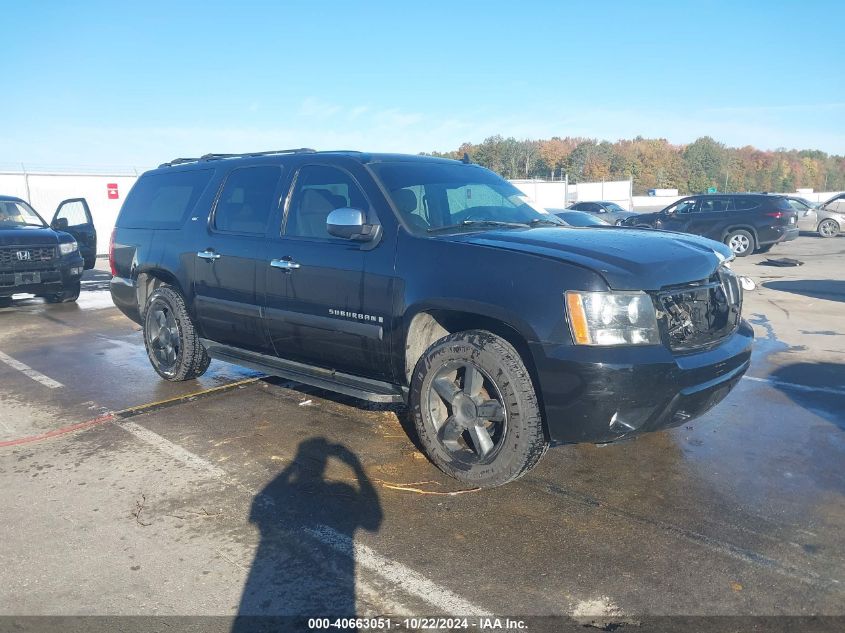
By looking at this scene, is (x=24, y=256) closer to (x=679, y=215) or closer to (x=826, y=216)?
(x=679, y=215)

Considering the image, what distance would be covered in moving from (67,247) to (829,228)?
25.0 metres

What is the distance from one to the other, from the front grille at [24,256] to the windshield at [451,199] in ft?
25.7

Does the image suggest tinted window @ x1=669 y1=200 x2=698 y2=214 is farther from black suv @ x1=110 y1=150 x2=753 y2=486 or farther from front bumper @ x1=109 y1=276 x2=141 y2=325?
front bumper @ x1=109 y1=276 x2=141 y2=325

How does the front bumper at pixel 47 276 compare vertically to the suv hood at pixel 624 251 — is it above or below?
below

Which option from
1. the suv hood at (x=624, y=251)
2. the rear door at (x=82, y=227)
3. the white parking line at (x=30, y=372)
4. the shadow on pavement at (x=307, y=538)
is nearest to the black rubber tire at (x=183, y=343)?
the white parking line at (x=30, y=372)

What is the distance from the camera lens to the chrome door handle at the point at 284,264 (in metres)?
4.62

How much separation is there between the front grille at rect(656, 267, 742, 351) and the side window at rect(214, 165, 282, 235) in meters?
2.85

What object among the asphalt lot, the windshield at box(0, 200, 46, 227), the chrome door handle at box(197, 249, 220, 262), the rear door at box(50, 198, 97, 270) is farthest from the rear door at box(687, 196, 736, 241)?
the chrome door handle at box(197, 249, 220, 262)

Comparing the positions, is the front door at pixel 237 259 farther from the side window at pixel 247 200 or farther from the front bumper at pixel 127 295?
the front bumper at pixel 127 295

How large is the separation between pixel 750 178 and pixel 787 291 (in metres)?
94.6

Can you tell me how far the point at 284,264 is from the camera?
4672 mm

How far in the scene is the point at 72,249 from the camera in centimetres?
1089

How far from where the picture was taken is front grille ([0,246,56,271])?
32.4 ft

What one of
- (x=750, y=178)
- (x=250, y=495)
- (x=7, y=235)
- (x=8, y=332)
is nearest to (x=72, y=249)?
(x=7, y=235)
